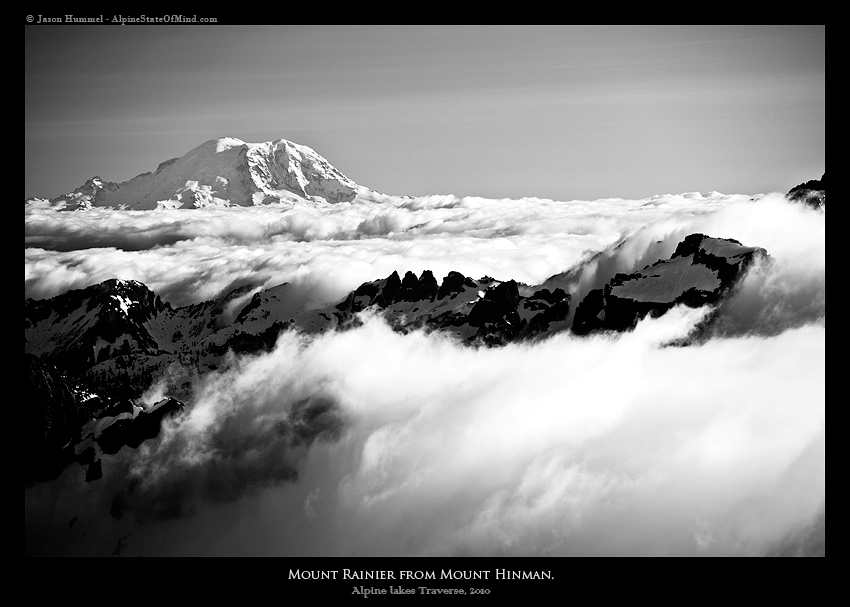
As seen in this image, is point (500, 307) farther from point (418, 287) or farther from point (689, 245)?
point (689, 245)

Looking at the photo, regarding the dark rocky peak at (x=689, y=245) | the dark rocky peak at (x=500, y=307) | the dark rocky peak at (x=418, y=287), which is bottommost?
the dark rocky peak at (x=500, y=307)

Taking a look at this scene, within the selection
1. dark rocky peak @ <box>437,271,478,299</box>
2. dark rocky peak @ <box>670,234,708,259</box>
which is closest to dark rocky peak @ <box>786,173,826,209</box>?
dark rocky peak @ <box>670,234,708,259</box>

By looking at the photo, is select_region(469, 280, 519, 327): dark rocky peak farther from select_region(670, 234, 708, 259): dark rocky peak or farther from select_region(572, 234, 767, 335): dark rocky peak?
select_region(670, 234, 708, 259): dark rocky peak

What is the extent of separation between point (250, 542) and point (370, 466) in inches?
609

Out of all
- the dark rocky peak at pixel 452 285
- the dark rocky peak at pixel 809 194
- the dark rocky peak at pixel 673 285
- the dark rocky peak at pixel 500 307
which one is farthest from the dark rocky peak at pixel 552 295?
the dark rocky peak at pixel 809 194

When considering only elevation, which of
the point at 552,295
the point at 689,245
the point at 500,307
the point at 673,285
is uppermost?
the point at 689,245

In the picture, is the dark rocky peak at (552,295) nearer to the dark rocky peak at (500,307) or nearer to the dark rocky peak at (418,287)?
the dark rocky peak at (500,307)

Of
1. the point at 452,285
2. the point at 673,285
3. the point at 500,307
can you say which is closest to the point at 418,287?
the point at 452,285

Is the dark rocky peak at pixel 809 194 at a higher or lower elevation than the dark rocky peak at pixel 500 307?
higher

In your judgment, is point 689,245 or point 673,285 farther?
point 689,245

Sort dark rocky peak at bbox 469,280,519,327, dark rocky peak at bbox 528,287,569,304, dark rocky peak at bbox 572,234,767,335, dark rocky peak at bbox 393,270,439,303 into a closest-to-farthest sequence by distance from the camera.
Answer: dark rocky peak at bbox 572,234,767,335
dark rocky peak at bbox 528,287,569,304
dark rocky peak at bbox 469,280,519,327
dark rocky peak at bbox 393,270,439,303

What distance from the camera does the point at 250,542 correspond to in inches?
2776
